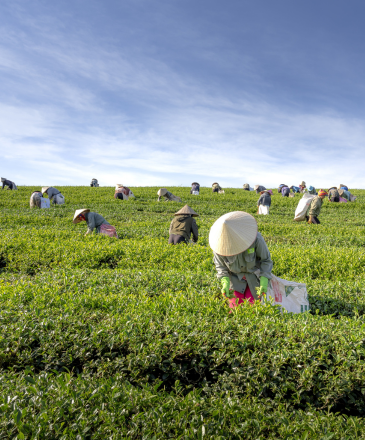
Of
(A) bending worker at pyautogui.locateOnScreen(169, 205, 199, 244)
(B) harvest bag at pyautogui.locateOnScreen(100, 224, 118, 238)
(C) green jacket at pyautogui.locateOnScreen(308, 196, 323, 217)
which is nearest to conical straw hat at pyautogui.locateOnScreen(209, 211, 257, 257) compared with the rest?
(A) bending worker at pyautogui.locateOnScreen(169, 205, 199, 244)

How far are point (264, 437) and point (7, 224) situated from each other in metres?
14.4

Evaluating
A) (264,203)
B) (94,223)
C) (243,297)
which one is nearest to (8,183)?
(94,223)

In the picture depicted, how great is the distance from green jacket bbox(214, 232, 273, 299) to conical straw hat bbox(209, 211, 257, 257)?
310 millimetres

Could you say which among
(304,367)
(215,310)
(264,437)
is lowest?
(264,437)

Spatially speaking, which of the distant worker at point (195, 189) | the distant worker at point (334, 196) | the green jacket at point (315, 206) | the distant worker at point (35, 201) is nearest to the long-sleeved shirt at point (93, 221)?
the green jacket at point (315, 206)

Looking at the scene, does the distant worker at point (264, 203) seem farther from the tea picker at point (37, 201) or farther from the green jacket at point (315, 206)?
the tea picker at point (37, 201)

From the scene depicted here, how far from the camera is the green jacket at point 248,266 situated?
441cm

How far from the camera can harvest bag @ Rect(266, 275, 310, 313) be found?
475 cm

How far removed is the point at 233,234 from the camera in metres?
4.04

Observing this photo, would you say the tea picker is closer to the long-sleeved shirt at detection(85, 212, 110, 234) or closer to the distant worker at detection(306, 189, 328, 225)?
the long-sleeved shirt at detection(85, 212, 110, 234)

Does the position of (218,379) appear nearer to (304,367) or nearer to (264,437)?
(264,437)

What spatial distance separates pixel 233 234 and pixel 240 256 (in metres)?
0.59

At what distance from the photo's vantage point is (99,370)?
11.0 feet

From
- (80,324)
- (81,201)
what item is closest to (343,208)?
(81,201)
